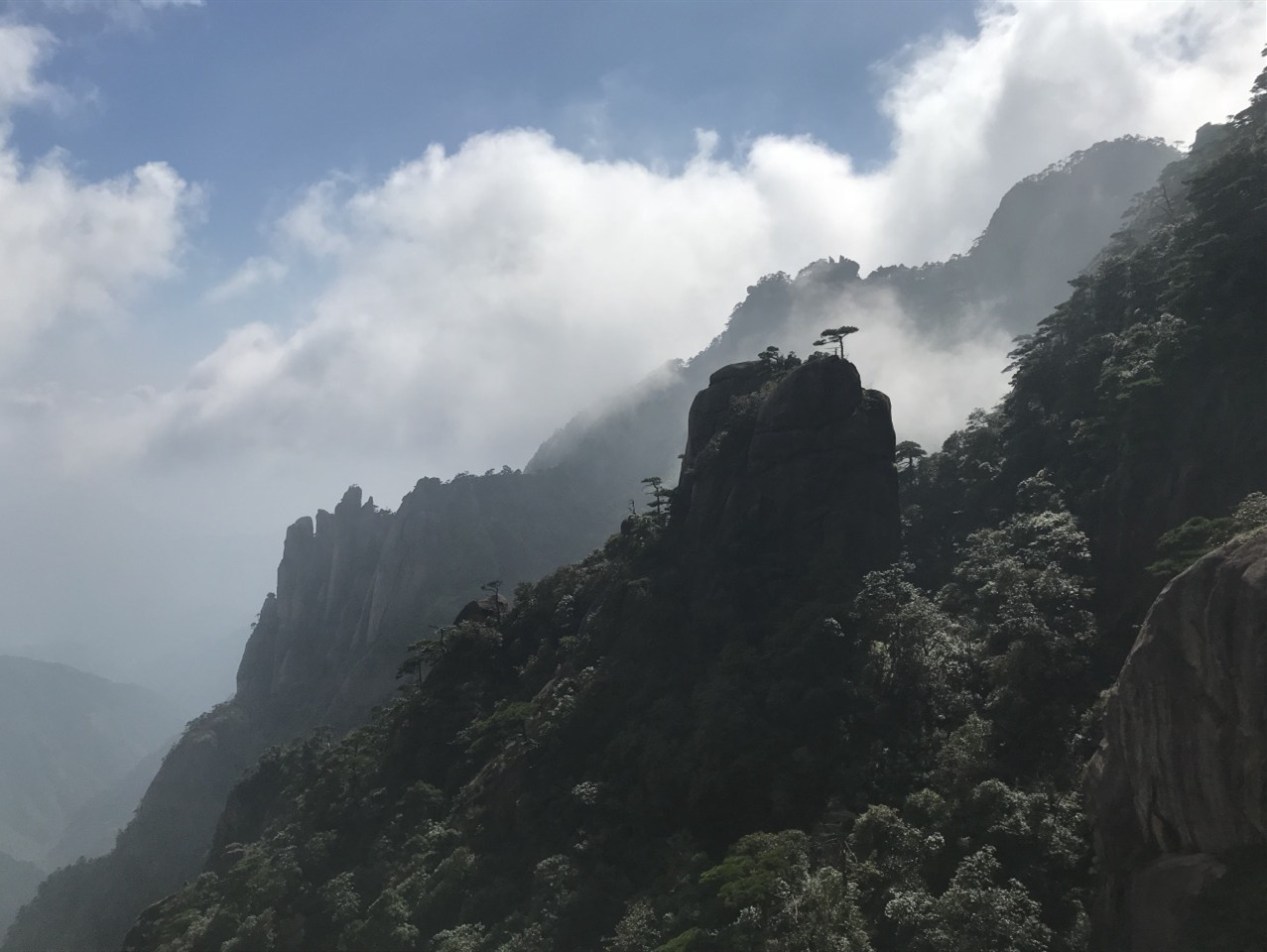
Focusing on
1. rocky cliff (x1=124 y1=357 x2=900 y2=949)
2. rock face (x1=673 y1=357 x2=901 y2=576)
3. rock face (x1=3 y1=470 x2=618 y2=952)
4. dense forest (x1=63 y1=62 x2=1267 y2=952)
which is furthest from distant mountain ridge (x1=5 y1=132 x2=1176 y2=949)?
rock face (x1=673 y1=357 x2=901 y2=576)

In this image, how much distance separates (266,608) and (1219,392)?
135 meters

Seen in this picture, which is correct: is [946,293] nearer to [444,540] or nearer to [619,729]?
[444,540]

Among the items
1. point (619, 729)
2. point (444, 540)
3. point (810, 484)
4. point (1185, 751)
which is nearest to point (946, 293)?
point (444, 540)

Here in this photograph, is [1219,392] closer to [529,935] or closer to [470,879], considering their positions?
[529,935]

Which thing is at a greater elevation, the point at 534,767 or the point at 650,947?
the point at 534,767

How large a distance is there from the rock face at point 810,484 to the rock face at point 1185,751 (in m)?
26.4

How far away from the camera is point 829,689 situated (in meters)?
36.6

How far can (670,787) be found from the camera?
3616 cm

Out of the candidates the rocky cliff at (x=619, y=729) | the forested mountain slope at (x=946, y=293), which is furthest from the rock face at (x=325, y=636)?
the rocky cliff at (x=619, y=729)

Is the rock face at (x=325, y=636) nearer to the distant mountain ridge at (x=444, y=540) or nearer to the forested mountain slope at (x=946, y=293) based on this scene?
the distant mountain ridge at (x=444, y=540)

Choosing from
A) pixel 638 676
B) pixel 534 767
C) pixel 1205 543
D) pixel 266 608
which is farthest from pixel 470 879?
pixel 266 608

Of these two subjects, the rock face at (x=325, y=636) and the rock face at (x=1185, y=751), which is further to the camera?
the rock face at (x=325, y=636)

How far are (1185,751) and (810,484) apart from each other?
31.5 metres

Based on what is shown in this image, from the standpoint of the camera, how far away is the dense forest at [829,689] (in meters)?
24.3
